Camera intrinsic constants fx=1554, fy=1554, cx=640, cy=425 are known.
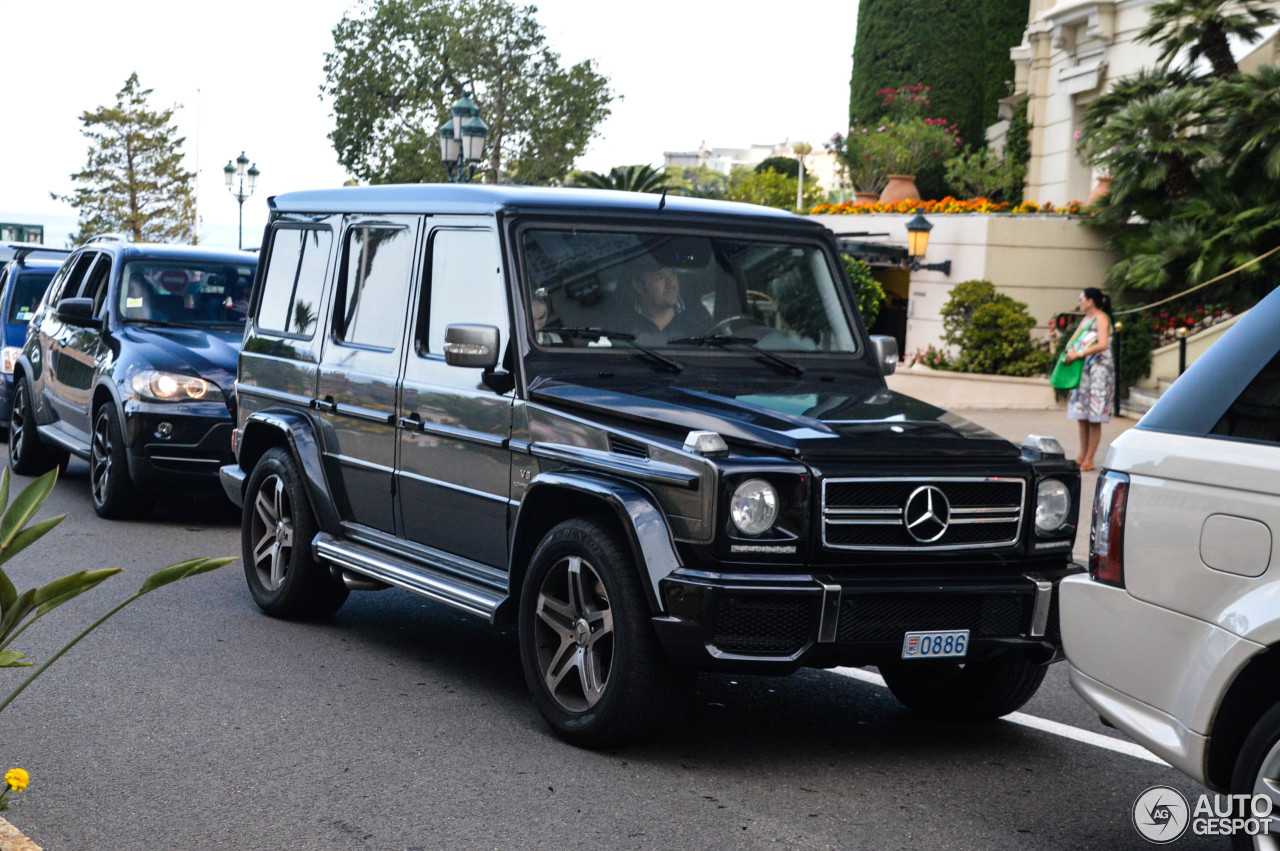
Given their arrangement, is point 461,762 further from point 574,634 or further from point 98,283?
point 98,283

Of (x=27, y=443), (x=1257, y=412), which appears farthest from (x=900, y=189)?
(x=1257, y=412)

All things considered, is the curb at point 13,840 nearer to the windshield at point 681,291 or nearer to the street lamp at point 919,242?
the windshield at point 681,291

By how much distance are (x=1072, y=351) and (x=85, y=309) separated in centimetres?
861

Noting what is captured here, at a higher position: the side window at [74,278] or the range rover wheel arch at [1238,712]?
the side window at [74,278]

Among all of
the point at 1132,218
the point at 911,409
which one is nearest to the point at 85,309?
the point at 911,409

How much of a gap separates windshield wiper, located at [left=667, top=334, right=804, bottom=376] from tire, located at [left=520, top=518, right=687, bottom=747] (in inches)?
47.7

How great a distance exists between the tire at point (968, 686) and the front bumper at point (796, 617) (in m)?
→ 0.62

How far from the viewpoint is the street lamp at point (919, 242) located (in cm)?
2384

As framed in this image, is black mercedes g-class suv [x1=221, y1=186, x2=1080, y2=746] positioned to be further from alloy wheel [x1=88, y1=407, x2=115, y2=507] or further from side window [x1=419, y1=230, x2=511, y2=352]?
alloy wheel [x1=88, y1=407, x2=115, y2=507]

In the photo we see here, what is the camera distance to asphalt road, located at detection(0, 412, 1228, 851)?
4.68 meters

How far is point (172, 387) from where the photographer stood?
1068 centimetres

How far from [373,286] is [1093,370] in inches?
351

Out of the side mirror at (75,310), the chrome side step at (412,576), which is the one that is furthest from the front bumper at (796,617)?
the side mirror at (75,310)

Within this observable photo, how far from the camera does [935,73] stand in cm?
3306
